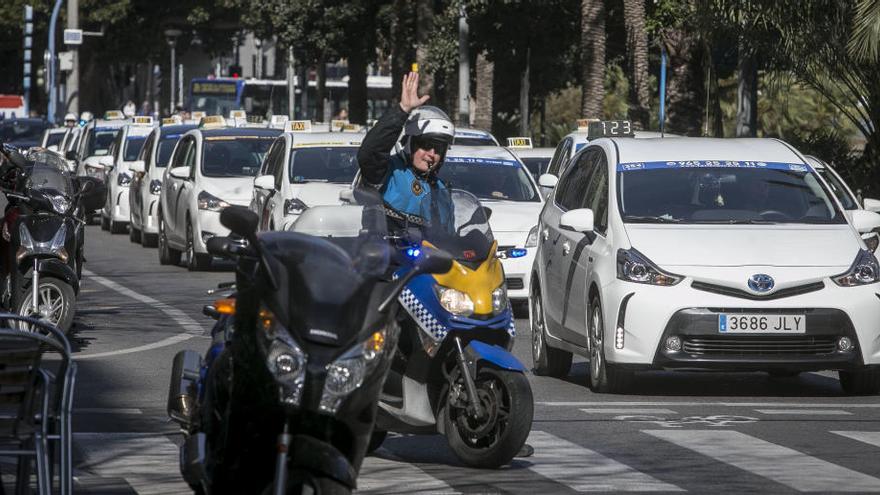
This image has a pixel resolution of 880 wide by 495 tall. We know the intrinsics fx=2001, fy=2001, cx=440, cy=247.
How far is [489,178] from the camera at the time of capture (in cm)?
1970

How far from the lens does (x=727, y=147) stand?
534 inches

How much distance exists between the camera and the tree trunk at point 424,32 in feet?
136

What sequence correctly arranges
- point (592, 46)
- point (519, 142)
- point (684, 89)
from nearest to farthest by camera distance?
point (519, 142)
point (684, 89)
point (592, 46)

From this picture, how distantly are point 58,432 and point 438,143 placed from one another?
3495mm

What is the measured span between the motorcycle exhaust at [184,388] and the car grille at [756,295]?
15.5 ft

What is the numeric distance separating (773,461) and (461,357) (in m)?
1.70

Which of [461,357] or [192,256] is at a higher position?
[461,357]

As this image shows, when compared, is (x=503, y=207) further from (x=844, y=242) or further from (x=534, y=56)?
(x=534, y=56)

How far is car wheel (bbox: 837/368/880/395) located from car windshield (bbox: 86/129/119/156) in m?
27.4

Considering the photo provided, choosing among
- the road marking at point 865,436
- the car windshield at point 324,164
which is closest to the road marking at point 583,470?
the road marking at point 865,436

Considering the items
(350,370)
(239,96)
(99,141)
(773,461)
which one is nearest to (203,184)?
(773,461)

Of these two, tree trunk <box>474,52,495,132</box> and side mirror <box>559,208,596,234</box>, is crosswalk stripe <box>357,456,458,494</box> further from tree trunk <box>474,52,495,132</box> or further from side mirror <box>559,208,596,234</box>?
tree trunk <box>474,52,495,132</box>

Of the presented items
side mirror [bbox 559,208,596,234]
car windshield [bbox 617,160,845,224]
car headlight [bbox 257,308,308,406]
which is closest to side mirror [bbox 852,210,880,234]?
car windshield [bbox 617,160,845,224]

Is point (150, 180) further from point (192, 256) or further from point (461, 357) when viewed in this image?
point (461, 357)
